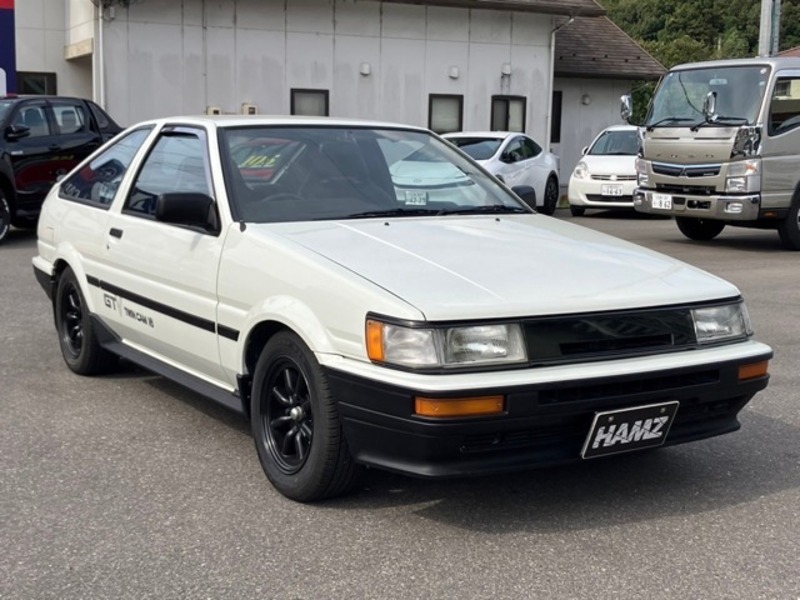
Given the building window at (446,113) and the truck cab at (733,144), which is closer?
the truck cab at (733,144)

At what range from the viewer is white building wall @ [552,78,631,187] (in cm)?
2547

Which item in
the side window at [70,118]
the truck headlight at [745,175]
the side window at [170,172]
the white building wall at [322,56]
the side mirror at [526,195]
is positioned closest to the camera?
the side window at [170,172]

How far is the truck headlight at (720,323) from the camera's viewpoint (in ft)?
Result: 13.1

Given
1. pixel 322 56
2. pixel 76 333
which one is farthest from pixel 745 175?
pixel 322 56

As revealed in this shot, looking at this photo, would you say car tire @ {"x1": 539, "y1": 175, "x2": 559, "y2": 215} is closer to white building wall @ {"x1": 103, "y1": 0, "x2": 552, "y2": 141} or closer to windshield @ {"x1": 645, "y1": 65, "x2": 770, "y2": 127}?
white building wall @ {"x1": 103, "y1": 0, "x2": 552, "y2": 141}

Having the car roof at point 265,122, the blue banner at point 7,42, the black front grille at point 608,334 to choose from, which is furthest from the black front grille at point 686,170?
the blue banner at point 7,42

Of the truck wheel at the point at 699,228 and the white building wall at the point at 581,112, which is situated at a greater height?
the white building wall at the point at 581,112

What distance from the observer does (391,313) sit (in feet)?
11.7

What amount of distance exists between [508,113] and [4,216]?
41.5ft

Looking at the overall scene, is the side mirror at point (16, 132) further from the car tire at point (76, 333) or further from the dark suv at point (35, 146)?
the car tire at point (76, 333)

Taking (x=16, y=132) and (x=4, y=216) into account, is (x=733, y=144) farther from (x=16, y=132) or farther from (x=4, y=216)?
(x=4, y=216)

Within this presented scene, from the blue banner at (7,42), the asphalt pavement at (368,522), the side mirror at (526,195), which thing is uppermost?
the blue banner at (7,42)

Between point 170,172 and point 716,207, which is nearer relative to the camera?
point 170,172

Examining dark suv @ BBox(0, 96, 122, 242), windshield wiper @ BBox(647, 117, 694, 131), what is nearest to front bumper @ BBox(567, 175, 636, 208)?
windshield wiper @ BBox(647, 117, 694, 131)
